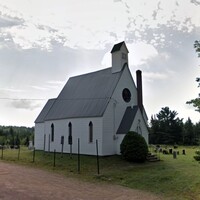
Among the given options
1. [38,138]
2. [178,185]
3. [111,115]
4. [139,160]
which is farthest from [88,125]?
[178,185]

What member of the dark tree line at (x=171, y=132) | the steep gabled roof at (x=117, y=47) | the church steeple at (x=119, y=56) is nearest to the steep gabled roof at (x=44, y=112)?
the church steeple at (x=119, y=56)

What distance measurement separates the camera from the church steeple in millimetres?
32969

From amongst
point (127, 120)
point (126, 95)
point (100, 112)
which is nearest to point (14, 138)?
point (126, 95)

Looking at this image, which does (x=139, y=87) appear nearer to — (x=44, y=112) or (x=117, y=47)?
(x=117, y=47)

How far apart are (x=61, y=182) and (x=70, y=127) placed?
17261 millimetres

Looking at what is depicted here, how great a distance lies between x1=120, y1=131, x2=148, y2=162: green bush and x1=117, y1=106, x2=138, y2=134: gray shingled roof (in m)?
2.15

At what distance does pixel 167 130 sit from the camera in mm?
73688

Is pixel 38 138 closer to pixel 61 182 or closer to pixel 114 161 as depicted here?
pixel 114 161

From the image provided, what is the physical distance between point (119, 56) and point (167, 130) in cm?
4563

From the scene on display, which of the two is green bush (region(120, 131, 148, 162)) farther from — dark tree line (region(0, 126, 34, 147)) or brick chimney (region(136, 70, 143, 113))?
dark tree line (region(0, 126, 34, 147))

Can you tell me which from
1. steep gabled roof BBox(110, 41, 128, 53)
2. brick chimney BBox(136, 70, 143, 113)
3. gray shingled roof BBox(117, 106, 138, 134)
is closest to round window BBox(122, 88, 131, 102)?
gray shingled roof BBox(117, 106, 138, 134)

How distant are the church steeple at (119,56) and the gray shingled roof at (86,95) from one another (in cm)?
86

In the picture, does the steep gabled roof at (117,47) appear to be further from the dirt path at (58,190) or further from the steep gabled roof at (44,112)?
the dirt path at (58,190)

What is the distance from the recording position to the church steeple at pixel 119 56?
32969mm
